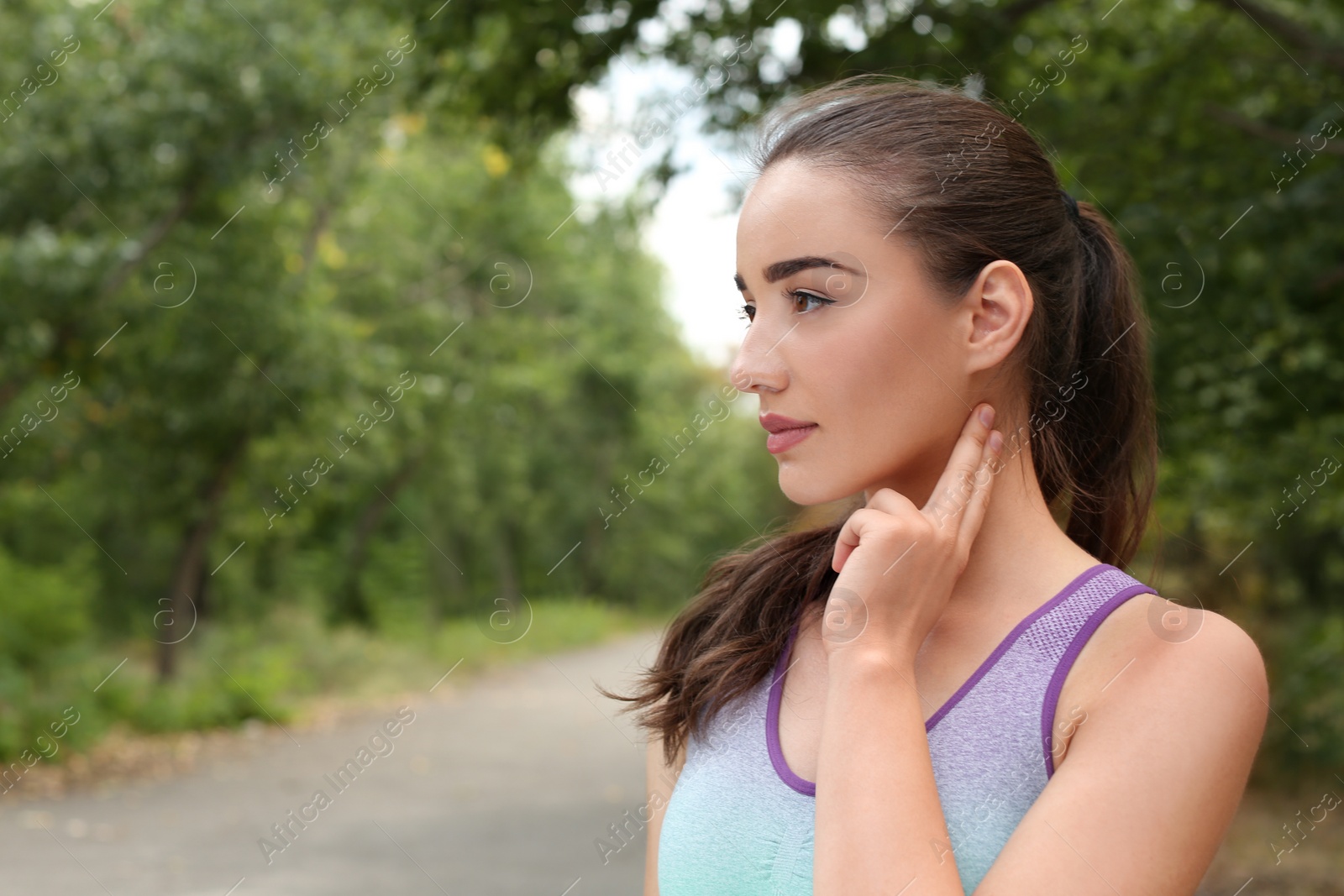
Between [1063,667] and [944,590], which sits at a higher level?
[944,590]

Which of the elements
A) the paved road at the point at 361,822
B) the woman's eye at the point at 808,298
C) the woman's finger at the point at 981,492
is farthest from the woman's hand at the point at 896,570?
the paved road at the point at 361,822

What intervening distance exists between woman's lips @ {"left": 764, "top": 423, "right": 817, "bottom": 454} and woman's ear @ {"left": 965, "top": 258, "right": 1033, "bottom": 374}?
0.21 meters

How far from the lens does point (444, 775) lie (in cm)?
1040

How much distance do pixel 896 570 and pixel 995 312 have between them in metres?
0.37

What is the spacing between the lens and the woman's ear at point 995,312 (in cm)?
143

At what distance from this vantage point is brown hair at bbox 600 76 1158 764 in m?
1.45

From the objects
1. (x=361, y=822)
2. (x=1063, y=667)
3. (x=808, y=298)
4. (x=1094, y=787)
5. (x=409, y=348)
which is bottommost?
(x=1094, y=787)

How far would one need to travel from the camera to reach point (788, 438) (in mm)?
1439

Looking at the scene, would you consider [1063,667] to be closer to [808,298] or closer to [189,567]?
[808,298]

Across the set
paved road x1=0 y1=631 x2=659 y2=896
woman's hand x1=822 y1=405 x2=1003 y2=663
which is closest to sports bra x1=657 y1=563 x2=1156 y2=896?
woman's hand x1=822 y1=405 x2=1003 y2=663

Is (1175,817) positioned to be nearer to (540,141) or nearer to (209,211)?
(540,141)

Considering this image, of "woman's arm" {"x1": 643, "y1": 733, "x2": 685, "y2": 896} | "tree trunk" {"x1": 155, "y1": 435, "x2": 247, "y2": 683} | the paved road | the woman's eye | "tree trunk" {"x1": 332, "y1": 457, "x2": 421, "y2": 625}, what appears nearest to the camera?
the woman's eye

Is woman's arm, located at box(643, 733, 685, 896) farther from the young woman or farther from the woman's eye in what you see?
the woman's eye

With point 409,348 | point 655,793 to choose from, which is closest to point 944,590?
point 655,793
